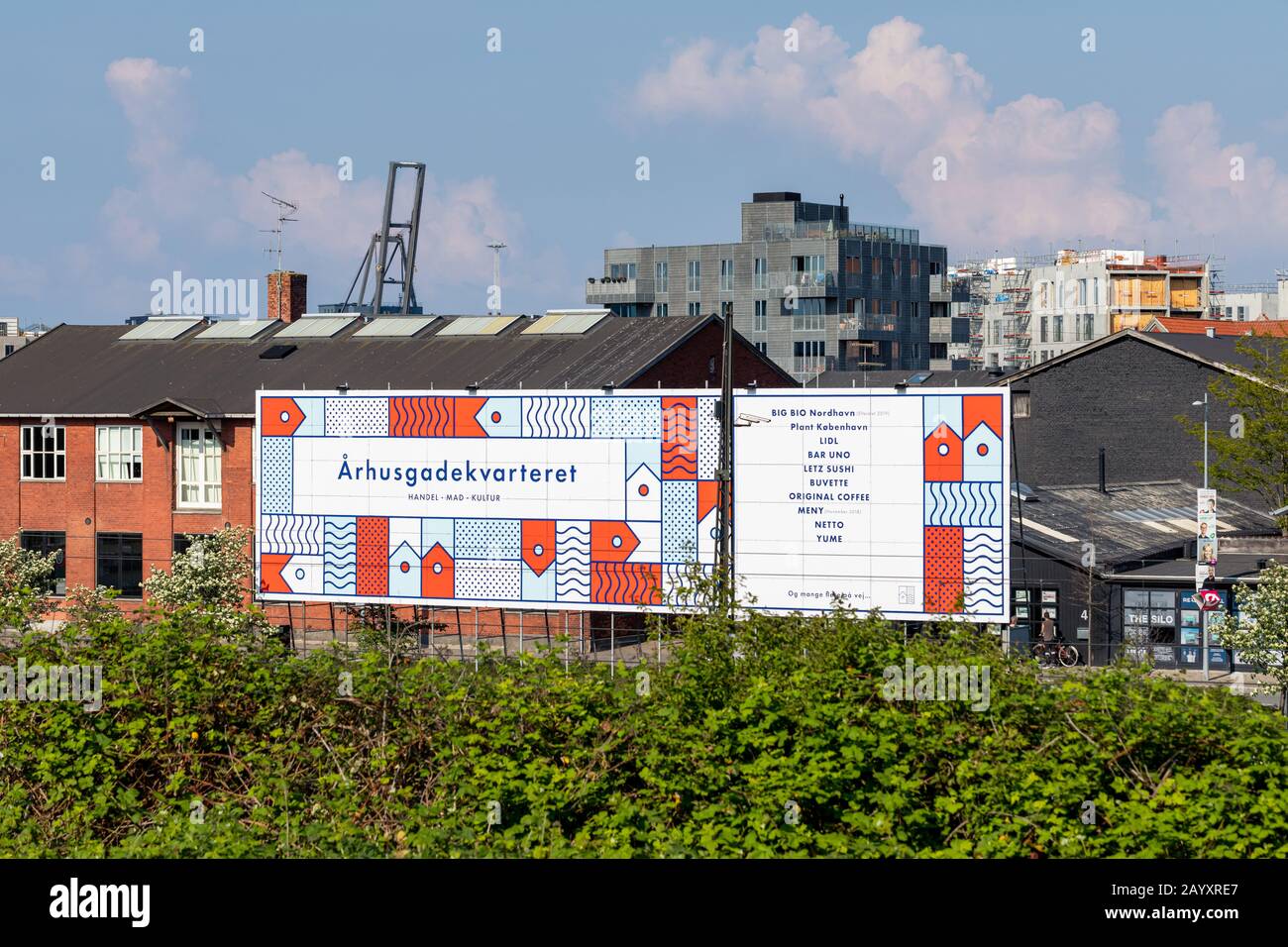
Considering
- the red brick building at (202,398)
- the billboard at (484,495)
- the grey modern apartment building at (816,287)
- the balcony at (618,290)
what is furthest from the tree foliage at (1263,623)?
the balcony at (618,290)

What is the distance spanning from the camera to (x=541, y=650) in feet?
64.6

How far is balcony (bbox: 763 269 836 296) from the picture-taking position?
136 metres

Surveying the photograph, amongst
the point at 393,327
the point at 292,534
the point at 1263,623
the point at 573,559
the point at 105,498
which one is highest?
the point at 393,327

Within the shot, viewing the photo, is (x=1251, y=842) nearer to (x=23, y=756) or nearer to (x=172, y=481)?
(x=23, y=756)

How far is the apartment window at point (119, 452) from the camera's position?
54000 millimetres

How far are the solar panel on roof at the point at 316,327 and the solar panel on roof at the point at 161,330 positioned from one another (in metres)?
4.49

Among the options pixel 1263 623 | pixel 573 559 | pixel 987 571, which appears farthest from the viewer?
pixel 573 559

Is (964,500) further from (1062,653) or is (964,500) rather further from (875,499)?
(1062,653)

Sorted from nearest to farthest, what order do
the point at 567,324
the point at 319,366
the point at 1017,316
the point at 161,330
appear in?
the point at 567,324, the point at 319,366, the point at 161,330, the point at 1017,316

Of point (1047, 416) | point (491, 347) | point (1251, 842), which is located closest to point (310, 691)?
point (1251, 842)

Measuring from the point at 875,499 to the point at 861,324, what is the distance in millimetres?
102293

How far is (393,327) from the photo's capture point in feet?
192

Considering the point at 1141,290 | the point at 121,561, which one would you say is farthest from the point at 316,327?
the point at 1141,290

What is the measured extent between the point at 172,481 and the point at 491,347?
11637 millimetres
